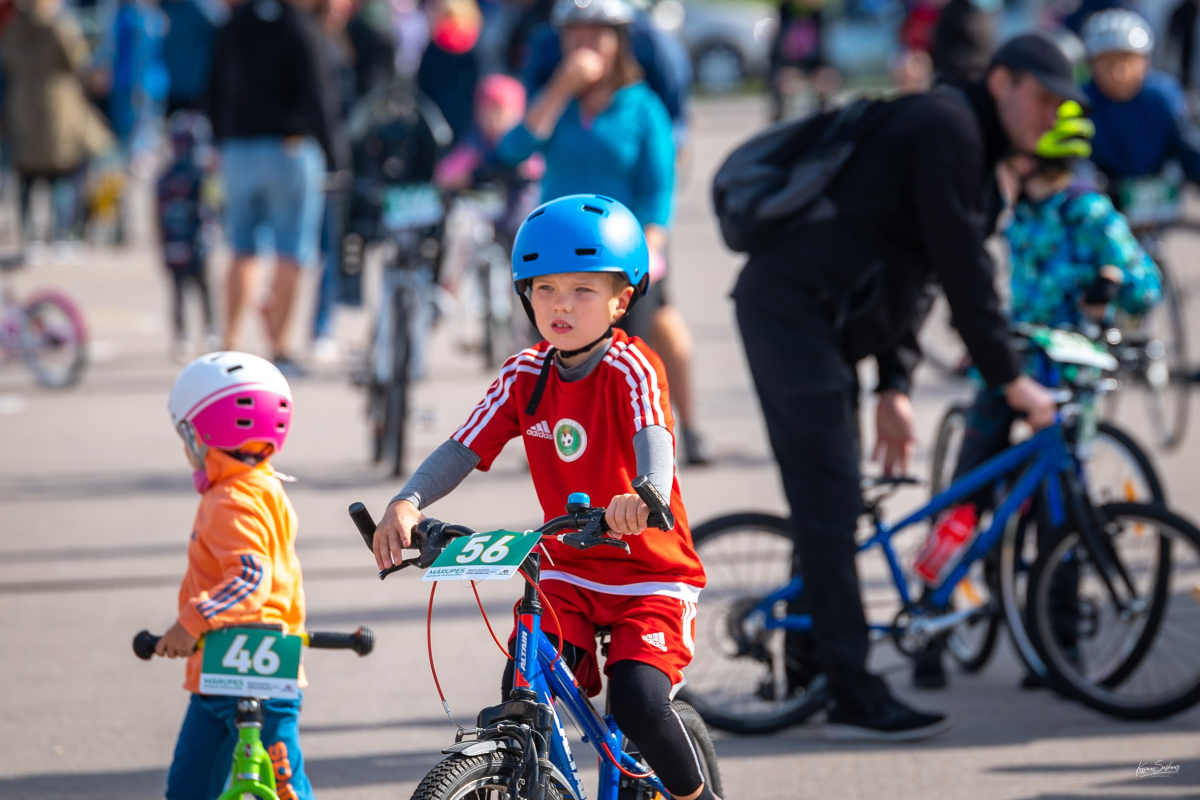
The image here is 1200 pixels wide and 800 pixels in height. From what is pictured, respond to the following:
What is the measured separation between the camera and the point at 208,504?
353 centimetres

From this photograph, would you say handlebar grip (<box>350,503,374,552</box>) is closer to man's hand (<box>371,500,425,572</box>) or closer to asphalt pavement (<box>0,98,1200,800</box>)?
man's hand (<box>371,500,425,572</box>)

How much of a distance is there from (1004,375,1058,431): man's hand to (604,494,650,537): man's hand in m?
2.03

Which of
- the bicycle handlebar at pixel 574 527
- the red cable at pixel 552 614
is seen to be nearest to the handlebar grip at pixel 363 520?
the bicycle handlebar at pixel 574 527

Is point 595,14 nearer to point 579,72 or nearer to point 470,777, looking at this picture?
point 579,72

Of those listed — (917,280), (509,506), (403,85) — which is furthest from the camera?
(403,85)

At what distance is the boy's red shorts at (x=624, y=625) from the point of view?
10.9ft

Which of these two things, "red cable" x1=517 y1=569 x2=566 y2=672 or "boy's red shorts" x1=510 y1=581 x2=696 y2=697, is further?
"boy's red shorts" x1=510 y1=581 x2=696 y2=697

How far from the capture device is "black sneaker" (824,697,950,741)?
15.2 ft

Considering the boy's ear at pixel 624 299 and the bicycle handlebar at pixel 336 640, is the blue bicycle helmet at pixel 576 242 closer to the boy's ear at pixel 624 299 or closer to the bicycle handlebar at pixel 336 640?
the boy's ear at pixel 624 299

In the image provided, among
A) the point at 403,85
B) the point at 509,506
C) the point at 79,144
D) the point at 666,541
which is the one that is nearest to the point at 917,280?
the point at 666,541

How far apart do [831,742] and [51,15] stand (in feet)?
39.7

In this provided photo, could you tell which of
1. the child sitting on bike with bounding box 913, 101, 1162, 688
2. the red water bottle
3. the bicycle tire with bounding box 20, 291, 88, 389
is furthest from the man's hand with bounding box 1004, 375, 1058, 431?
the bicycle tire with bounding box 20, 291, 88, 389

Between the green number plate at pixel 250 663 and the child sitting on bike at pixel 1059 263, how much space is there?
2.49m

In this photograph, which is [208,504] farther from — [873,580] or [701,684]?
[873,580]
